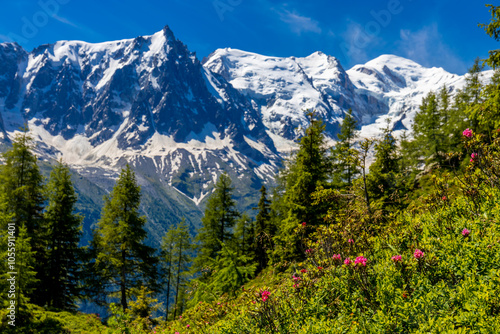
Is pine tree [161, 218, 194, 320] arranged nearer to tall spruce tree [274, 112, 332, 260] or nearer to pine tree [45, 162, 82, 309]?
pine tree [45, 162, 82, 309]

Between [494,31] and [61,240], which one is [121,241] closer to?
[61,240]

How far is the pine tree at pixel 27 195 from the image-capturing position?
20.5 meters

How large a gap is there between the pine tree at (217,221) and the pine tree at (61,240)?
11.5 meters

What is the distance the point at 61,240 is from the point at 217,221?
13.9 metres

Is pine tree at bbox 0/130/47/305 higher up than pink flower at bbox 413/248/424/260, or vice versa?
pine tree at bbox 0/130/47/305

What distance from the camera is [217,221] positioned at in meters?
30.1

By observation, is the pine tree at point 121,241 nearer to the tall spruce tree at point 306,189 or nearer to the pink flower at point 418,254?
the tall spruce tree at point 306,189

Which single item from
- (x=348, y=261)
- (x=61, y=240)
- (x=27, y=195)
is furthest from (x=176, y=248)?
(x=348, y=261)

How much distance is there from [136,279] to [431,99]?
3954cm

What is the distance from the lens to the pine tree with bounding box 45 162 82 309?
22781 mm

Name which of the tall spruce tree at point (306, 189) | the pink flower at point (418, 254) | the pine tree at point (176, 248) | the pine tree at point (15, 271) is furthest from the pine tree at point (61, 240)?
the pink flower at point (418, 254)

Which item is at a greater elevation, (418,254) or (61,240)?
(61,240)

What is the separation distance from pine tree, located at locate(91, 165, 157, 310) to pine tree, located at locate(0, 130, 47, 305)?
4.01 meters

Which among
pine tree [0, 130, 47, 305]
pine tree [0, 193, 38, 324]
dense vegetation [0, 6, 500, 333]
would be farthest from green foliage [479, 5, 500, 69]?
pine tree [0, 130, 47, 305]
